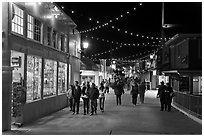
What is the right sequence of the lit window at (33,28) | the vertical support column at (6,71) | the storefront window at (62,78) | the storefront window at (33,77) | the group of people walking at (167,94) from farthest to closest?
the storefront window at (62,78) → the group of people walking at (167,94) → the lit window at (33,28) → the storefront window at (33,77) → the vertical support column at (6,71)

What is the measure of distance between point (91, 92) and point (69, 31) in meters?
6.70

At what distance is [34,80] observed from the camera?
13.7m

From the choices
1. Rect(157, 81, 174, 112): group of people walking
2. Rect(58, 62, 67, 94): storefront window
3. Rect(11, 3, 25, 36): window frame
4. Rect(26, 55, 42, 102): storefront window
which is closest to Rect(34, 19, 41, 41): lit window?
A: Rect(26, 55, 42, 102): storefront window

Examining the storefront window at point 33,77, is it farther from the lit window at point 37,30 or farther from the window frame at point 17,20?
the window frame at point 17,20

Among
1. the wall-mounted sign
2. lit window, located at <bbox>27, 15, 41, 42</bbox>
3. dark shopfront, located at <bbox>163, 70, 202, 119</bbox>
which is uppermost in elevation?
lit window, located at <bbox>27, 15, 41, 42</bbox>

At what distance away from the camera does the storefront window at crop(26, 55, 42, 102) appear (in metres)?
13.0

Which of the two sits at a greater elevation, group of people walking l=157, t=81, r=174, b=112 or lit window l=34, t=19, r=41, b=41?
lit window l=34, t=19, r=41, b=41

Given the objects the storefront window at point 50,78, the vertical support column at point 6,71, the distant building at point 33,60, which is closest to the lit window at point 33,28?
the distant building at point 33,60

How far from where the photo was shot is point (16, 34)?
11391 mm

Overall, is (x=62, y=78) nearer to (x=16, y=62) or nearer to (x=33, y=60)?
(x=33, y=60)

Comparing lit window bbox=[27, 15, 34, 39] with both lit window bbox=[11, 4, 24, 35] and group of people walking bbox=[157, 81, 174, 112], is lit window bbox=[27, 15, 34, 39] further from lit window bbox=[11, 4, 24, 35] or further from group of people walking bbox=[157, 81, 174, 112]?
group of people walking bbox=[157, 81, 174, 112]

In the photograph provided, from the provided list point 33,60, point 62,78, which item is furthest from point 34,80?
point 62,78

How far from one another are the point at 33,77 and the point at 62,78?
18.5ft

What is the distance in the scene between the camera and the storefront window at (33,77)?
1299 cm
